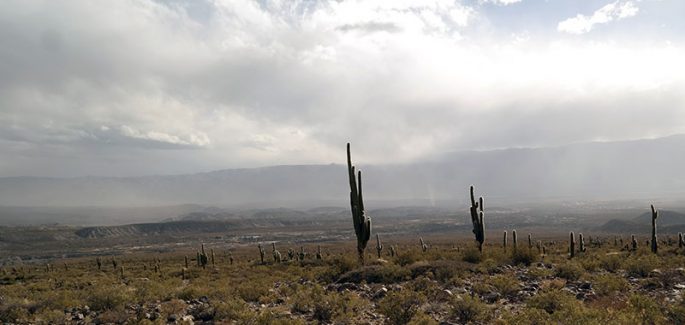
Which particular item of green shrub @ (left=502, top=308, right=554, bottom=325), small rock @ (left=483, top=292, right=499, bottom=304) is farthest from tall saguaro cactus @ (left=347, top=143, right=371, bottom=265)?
green shrub @ (left=502, top=308, right=554, bottom=325)

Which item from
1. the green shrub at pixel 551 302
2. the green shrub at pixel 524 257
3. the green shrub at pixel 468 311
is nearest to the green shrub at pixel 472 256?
the green shrub at pixel 524 257

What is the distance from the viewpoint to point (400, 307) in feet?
37.4

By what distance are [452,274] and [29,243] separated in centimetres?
14672

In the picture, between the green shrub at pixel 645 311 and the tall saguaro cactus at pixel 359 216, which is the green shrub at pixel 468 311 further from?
the tall saguaro cactus at pixel 359 216

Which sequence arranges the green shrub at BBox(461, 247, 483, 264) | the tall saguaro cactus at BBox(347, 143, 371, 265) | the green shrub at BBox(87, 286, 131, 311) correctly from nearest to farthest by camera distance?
the green shrub at BBox(87, 286, 131, 311)
the green shrub at BBox(461, 247, 483, 264)
the tall saguaro cactus at BBox(347, 143, 371, 265)

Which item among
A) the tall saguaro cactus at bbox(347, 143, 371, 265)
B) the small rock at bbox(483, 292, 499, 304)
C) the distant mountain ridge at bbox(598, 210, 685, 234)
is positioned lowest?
the distant mountain ridge at bbox(598, 210, 685, 234)

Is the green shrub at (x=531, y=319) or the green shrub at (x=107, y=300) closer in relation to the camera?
the green shrub at (x=531, y=319)

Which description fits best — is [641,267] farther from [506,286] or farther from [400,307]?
[400,307]

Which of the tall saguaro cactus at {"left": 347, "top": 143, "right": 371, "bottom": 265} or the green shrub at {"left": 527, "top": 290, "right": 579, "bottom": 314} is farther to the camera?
the tall saguaro cactus at {"left": 347, "top": 143, "right": 371, "bottom": 265}

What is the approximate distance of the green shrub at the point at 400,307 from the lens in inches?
436

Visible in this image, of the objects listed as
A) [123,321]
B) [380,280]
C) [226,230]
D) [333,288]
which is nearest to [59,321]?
[123,321]

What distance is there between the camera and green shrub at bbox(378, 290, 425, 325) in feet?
36.4

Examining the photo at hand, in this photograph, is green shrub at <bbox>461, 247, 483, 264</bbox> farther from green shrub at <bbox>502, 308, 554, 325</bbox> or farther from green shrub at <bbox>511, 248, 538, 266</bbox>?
green shrub at <bbox>502, 308, 554, 325</bbox>

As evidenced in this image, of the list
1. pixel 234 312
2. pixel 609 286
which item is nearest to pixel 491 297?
pixel 609 286
